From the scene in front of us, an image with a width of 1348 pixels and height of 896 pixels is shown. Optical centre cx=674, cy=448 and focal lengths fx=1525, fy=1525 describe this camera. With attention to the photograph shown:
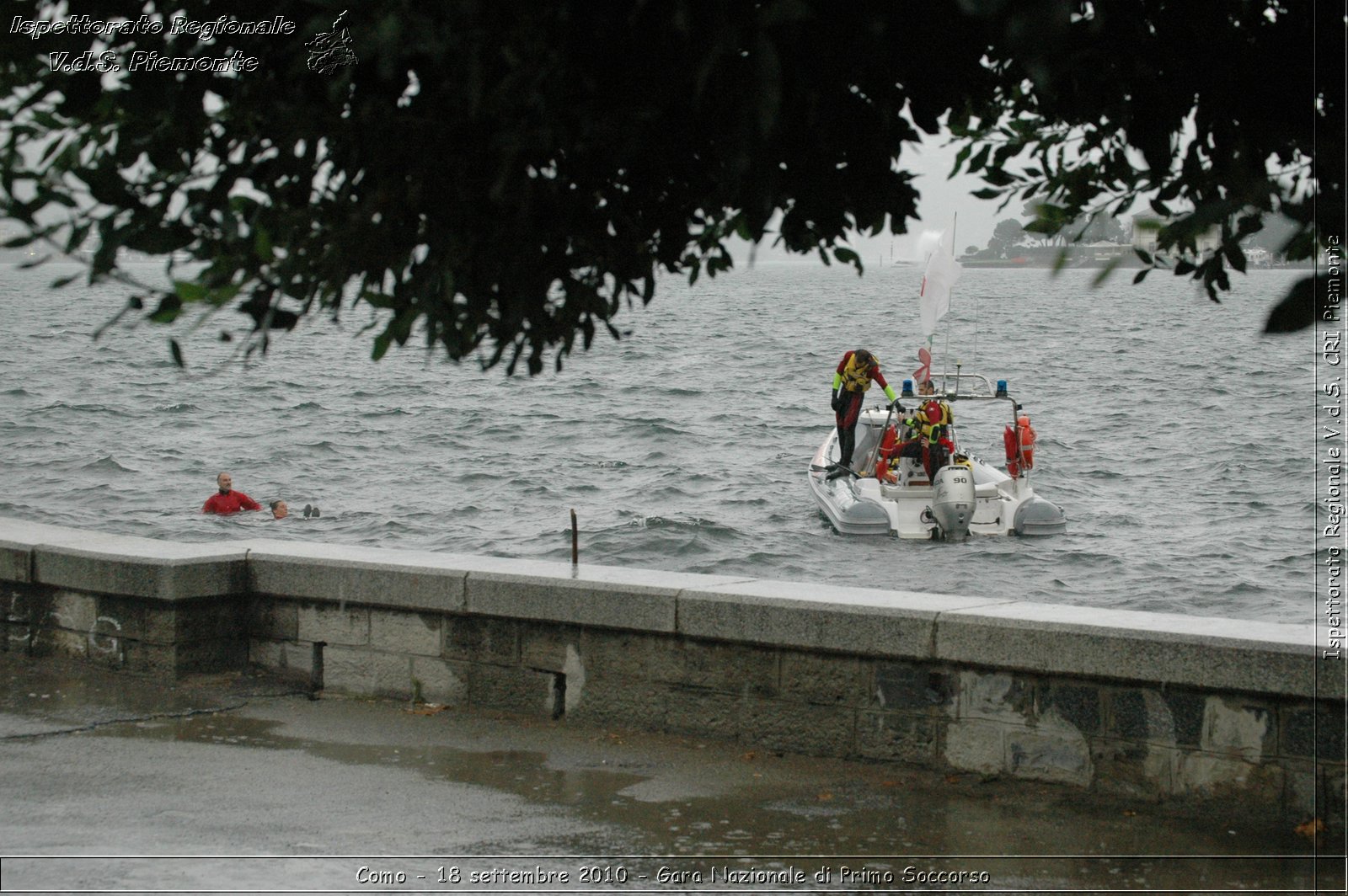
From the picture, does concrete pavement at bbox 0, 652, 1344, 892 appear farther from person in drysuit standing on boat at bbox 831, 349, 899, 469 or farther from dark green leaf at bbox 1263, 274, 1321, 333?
person in drysuit standing on boat at bbox 831, 349, 899, 469

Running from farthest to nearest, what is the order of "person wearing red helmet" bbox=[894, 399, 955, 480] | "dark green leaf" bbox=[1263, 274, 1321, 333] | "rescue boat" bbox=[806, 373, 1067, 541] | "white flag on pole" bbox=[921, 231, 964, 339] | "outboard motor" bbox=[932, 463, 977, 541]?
1. "white flag on pole" bbox=[921, 231, 964, 339]
2. "rescue boat" bbox=[806, 373, 1067, 541]
3. "outboard motor" bbox=[932, 463, 977, 541]
4. "person wearing red helmet" bbox=[894, 399, 955, 480]
5. "dark green leaf" bbox=[1263, 274, 1321, 333]

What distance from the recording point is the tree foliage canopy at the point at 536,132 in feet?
10.3

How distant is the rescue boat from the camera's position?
21578mm

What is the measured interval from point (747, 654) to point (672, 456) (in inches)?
1202

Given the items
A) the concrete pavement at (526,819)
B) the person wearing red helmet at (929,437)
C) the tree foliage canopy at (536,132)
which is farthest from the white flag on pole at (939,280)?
the tree foliage canopy at (536,132)

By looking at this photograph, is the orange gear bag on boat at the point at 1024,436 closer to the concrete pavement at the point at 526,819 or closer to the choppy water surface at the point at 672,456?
the choppy water surface at the point at 672,456

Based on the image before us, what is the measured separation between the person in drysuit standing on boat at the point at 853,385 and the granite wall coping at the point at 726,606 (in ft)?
43.0

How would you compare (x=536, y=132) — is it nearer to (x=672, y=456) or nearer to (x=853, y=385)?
(x=853, y=385)

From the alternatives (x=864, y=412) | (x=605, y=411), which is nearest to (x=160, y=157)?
(x=864, y=412)

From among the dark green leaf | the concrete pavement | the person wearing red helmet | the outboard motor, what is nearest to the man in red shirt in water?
the person wearing red helmet

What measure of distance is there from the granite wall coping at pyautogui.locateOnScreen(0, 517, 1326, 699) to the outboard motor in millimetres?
13676

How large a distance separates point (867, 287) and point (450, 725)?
185036 millimetres

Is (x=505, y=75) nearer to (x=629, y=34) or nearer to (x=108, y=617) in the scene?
(x=629, y=34)

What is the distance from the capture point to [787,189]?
3.61m
